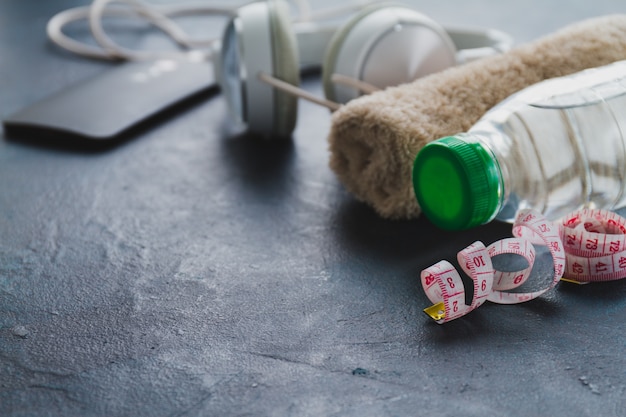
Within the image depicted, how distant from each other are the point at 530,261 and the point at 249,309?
9.4 inches

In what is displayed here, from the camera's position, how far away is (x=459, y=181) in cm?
65

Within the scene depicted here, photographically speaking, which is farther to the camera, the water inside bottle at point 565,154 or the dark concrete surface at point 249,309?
the water inside bottle at point 565,154

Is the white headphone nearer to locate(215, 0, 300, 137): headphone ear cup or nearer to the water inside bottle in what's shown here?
locate(215, 0, 300, 137): headphone ear cup

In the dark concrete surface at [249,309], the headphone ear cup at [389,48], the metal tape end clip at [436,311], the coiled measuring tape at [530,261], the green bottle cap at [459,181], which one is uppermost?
the headphone ear cup at [389,48]

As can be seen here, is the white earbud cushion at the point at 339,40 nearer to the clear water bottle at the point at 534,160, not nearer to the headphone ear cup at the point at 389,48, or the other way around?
the headphone ear cup at the point at 389,48

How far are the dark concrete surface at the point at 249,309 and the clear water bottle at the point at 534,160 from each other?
6cm

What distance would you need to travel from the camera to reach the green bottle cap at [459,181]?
0.64 metres

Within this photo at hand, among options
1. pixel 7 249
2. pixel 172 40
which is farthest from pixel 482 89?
pixel 172 40

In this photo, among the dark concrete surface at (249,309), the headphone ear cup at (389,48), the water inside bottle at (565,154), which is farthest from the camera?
the headphone ear cup at (389,48)

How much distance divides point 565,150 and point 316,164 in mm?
311

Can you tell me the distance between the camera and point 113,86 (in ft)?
3.69

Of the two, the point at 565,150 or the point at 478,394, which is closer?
the point at 478,394

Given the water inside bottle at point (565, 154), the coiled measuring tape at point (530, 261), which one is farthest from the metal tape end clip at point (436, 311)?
the water inside bottle at point (565, 154)

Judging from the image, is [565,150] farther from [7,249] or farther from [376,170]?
[7,249]
